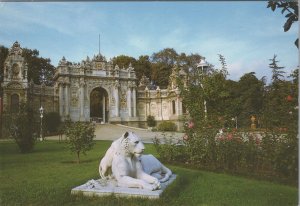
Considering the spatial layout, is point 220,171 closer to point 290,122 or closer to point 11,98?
point 290,122

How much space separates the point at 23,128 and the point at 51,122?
16.7 metres

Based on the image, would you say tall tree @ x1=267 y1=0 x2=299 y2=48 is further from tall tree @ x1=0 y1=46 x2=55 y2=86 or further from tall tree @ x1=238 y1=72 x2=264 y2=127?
tall tree @ x1=0 y1=46 x2=55 y2=86

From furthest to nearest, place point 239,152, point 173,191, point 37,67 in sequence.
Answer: point 37,67, point 239,152, point 173,191

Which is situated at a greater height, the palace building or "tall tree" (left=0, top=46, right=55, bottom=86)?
"tall tree" (left=0, top=46, right=55, bottom=86)

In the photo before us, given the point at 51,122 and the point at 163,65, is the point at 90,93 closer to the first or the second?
the point at 51,122

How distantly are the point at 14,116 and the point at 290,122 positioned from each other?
12.9 metres

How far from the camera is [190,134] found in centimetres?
1043

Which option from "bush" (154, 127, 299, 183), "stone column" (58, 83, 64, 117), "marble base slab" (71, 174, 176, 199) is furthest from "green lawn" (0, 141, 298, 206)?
"stone column" (58, 83, 64, 117)

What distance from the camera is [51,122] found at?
102 ft

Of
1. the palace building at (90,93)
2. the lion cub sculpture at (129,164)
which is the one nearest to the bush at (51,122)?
the palace building at (90,93)

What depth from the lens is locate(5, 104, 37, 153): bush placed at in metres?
14.5

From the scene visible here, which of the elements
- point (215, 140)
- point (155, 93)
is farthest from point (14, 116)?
point (155, 93)

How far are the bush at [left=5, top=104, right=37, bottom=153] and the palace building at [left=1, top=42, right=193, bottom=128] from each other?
1855 centimetres

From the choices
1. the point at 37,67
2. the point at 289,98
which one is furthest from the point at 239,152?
the point at 37,67
